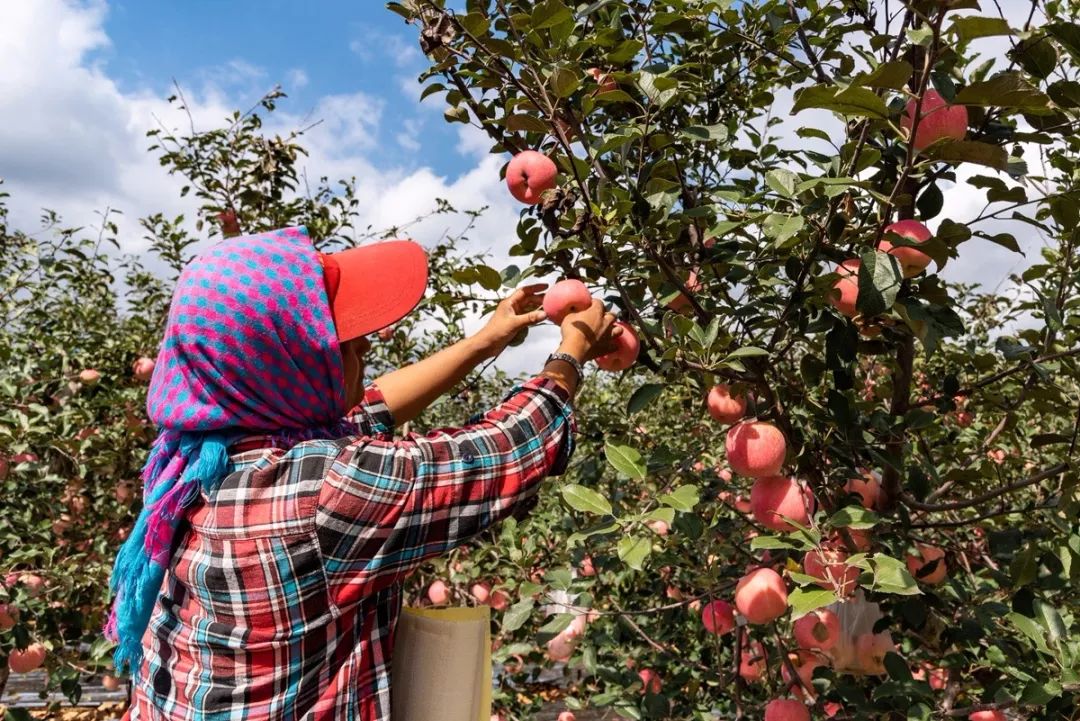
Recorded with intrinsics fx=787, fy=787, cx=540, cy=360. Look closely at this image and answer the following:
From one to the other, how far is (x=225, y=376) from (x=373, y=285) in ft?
0.85

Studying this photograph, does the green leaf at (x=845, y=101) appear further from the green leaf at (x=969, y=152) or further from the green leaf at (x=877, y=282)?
the green leaf at (x=877, y=282)

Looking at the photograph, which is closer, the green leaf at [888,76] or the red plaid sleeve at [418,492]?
the green leaf at [888,76]

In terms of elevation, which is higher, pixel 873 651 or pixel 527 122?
pixel 527 122

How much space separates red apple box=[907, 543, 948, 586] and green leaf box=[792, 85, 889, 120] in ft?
3.41

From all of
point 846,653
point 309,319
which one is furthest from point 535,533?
point 309,319

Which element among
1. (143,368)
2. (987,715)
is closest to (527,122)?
(987,715)

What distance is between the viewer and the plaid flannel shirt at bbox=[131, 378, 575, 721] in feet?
3.26

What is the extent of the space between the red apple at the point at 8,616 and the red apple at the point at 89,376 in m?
1.01

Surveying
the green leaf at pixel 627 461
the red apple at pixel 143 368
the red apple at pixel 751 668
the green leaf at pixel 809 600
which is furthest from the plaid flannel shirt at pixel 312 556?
the red apple at pixel 143 368

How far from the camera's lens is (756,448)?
126 cm

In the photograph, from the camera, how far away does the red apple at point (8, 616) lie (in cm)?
222

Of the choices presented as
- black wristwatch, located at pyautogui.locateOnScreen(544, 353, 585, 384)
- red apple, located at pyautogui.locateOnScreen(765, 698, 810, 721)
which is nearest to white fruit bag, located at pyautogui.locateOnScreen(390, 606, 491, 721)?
black wristwatch, located at pyautogui.locateOnScreen(544, 353, 585, 384)

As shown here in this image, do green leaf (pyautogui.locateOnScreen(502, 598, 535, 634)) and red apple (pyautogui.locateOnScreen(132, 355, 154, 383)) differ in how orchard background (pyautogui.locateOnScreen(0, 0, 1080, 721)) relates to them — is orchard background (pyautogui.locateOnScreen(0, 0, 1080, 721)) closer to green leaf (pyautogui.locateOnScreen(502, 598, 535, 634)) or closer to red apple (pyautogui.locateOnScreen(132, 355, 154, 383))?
green leaf (pyautogui.locateOnScreen(502, 598, 535, 634))

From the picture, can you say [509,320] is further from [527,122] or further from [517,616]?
[517,616]
